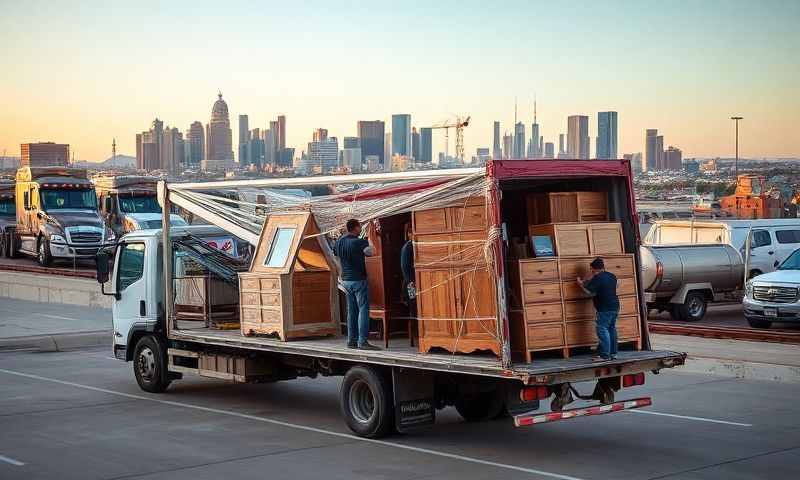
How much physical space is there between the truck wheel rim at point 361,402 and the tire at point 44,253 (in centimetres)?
3348

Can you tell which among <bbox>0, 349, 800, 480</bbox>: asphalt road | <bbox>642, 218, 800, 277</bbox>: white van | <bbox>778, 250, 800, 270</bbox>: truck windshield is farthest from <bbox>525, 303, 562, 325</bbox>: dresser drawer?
<bbox>642, 218, 800, 277</bbox>: white van

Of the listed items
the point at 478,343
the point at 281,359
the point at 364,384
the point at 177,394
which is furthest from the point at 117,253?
the point at 478,343

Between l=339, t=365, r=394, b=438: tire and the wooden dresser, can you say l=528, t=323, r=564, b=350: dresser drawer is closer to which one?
the wooden dresser

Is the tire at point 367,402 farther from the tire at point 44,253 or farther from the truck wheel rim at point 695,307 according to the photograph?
the tire at point 44,253

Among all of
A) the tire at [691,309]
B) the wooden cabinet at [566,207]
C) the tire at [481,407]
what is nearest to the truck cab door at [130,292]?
the tire at [481,407]

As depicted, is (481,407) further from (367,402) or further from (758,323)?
(758,323)

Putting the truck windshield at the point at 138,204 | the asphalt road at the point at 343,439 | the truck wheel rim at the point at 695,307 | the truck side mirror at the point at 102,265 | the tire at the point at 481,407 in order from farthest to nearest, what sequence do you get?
the truck windshield at the point at 138,204, the truck wheel rim at the point at 695,307, the truck side mirror at the point at 102,265, the tire at the point at 481,407, the asphalt road at the point at 343,439

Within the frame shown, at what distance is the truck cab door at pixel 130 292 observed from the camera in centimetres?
1692

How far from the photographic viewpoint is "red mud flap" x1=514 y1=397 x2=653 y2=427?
11.3 m

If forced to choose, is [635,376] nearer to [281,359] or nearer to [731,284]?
[281,359]

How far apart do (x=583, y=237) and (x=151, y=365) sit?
7.57 meters

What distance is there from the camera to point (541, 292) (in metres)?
11.8

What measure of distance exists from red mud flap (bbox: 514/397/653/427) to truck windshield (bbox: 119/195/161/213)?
37497 millimetres

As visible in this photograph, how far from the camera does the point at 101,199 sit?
4925cm
